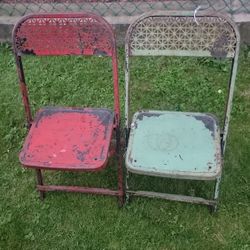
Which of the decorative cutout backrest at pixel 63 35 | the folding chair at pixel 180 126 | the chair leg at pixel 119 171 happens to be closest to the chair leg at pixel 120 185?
the chair leg at pixel 119 171

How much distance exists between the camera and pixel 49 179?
11.6ft

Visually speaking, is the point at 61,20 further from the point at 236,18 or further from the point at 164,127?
the point at 236,18

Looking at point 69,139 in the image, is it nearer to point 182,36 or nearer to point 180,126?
point 180,126

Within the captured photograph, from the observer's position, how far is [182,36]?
2.85m

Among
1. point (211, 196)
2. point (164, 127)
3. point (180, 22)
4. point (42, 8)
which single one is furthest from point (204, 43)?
point (42, 8)

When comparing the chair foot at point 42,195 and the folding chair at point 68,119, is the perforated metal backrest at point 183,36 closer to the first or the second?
the folding chair at point 68,119

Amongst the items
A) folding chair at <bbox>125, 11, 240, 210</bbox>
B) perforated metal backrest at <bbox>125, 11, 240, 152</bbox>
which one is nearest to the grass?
folding chair at <bbox>125, 11, 240, 210</bbox>

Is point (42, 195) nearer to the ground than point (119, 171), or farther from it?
nearer to the ground

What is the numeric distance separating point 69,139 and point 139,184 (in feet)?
2.29

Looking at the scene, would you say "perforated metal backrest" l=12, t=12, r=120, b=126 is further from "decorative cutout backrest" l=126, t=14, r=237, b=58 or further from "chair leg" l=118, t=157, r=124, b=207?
"chair leg" l=118, t=157, r=124, b=207

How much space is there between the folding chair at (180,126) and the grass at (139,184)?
28 centimetres

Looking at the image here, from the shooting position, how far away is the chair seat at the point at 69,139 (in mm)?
2867

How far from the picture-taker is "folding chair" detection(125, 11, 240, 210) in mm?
2777

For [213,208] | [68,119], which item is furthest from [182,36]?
[213,208]
